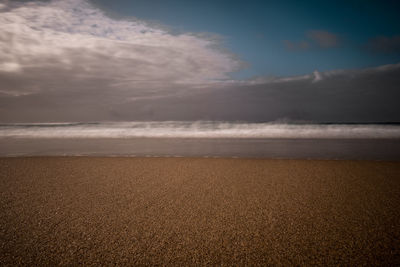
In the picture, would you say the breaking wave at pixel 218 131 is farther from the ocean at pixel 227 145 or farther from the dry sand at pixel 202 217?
the dry sand at pixel 202 217

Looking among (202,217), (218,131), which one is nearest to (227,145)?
(202,217)

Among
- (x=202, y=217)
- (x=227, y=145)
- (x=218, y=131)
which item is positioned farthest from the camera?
(x=218, y=131)

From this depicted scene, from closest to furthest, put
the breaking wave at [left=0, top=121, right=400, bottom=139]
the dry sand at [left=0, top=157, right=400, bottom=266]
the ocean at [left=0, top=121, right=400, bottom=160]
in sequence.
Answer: the dry sand at [left=0, top=157, right=400, bottom=266] → the ocean at [left=0, top=121, right=400, bottom=160] → the breaking wave at [left=0, top=121, right=400, bottom=139]

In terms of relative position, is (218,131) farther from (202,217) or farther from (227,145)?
(202,217)

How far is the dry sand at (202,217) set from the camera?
164 cm

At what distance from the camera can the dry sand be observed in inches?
64.6

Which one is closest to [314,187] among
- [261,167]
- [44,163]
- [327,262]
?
[261,167]

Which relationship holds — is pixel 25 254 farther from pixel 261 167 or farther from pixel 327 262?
pixel 261 167

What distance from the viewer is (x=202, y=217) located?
2.22 meters

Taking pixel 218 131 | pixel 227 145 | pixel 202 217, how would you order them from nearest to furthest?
pixel 202 217
pixel 227 145
pixel 218 131

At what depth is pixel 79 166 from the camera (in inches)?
174

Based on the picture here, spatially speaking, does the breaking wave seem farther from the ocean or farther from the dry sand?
the dry sand

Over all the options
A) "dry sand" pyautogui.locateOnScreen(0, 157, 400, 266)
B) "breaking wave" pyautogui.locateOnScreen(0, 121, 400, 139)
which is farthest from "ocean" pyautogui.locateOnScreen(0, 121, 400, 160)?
"dry sand" pyautogui.locateOnScreen(0, 157, 400, 266)

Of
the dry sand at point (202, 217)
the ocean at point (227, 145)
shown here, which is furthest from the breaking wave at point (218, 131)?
the dry sand at point (202, 217)
